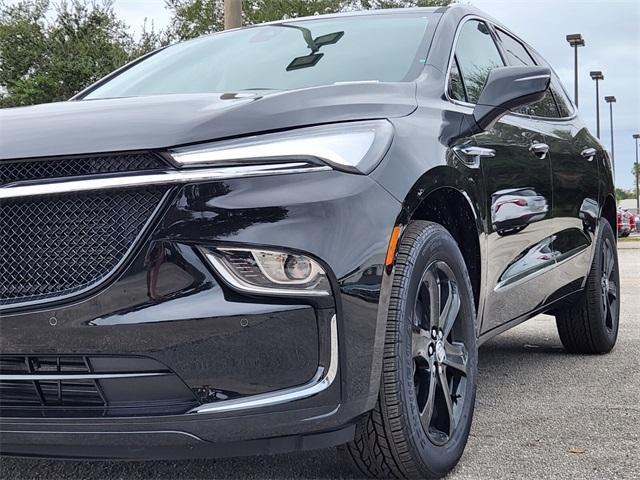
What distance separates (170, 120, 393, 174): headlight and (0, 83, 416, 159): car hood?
3 cm

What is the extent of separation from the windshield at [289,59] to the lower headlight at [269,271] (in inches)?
41.6

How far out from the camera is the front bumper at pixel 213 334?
198cm

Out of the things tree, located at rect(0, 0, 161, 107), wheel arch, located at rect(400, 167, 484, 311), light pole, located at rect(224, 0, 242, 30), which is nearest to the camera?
wheel arch, located at rect(400, 167, 484, 311)

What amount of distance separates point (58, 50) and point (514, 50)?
68.6 ft

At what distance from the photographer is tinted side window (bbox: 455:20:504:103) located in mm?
3416

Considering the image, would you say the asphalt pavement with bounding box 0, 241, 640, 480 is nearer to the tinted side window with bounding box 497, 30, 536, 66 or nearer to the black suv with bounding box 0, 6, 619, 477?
the black suv with bounding box 0, 6, 619, 477

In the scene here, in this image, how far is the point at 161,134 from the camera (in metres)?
2.09

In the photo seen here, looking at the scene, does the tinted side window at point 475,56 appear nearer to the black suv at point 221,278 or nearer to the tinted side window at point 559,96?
the tinted side window at point 559,96

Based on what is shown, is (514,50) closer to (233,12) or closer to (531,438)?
(531,438)

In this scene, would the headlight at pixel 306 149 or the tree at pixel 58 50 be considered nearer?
the headlight at pixel 306 149

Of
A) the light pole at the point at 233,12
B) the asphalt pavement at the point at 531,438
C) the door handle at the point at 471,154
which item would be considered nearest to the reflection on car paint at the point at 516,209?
the door handle at the point at 471,154

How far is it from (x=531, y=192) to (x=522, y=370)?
1329 mm

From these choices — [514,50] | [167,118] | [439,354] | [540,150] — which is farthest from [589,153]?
[167,118]

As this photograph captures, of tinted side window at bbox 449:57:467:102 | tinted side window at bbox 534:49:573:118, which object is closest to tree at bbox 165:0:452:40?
tinted side window at bbox 534:49:573:118
